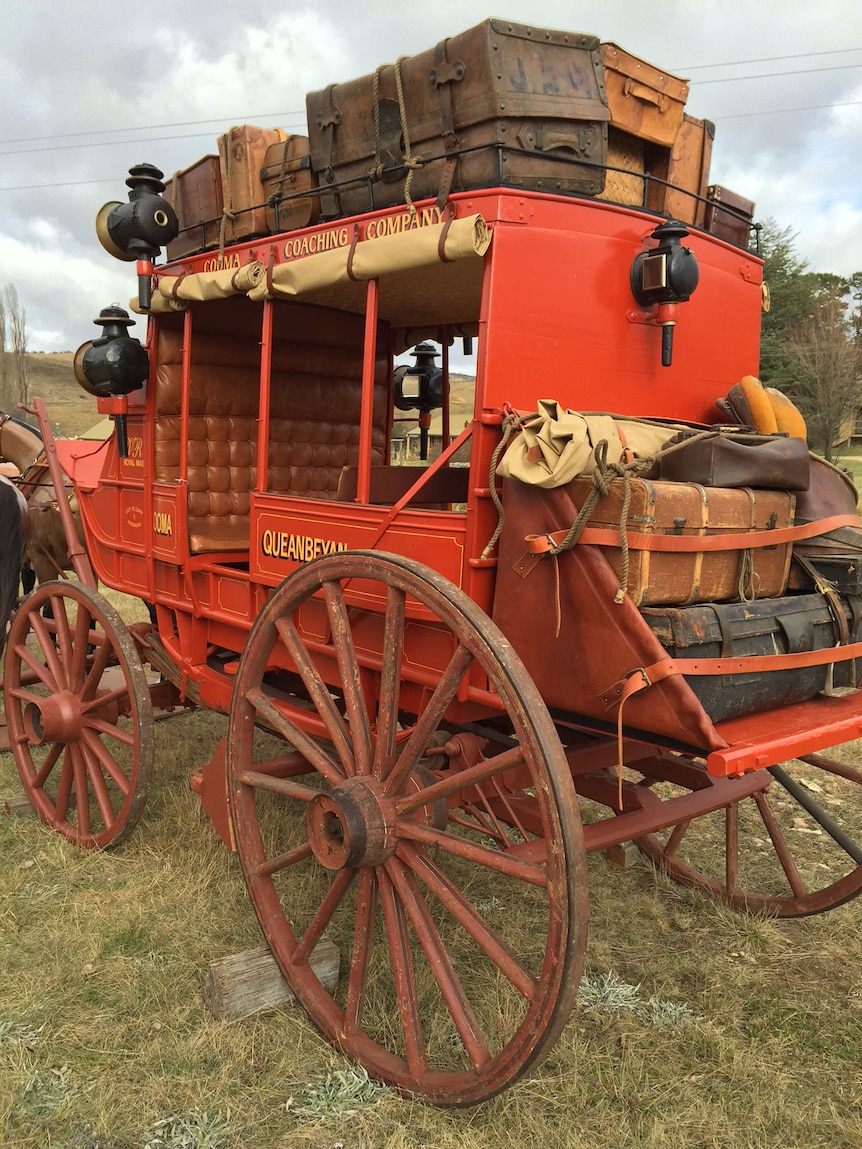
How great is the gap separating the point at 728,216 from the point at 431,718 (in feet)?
8.07

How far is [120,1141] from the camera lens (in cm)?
225

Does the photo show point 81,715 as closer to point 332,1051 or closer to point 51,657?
point 51,657

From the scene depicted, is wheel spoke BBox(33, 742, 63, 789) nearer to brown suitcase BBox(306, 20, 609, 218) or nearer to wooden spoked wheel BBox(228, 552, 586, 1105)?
wooden spoked wheel BBox(228, 552, 586, 1105)

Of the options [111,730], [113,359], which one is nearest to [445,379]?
[113,359]

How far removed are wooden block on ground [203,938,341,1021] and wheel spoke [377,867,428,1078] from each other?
1.85ft

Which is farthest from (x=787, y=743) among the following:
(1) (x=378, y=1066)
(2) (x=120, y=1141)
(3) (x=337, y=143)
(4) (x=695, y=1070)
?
(3) (x=337, y=143)

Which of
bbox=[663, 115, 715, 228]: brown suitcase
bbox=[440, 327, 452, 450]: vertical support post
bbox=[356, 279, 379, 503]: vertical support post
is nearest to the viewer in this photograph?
bbox=[356, 279, 379, 503]: vertical support post

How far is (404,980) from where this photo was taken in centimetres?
233

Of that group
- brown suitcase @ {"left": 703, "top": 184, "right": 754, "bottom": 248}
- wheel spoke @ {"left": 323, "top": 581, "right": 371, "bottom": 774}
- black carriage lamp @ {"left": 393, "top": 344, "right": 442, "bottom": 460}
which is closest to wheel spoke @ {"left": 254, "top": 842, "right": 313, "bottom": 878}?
wheel spoke @ {"left": 323, "top": 581, "right": 371, "bottom": 774}

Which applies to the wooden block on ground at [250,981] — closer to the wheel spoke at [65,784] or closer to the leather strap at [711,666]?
the leather strap at [711,666]

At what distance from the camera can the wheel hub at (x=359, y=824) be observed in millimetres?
2309

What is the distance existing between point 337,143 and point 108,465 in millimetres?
2323

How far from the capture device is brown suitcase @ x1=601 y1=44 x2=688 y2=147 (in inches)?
109

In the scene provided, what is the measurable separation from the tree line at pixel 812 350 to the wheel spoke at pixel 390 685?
18473mm
